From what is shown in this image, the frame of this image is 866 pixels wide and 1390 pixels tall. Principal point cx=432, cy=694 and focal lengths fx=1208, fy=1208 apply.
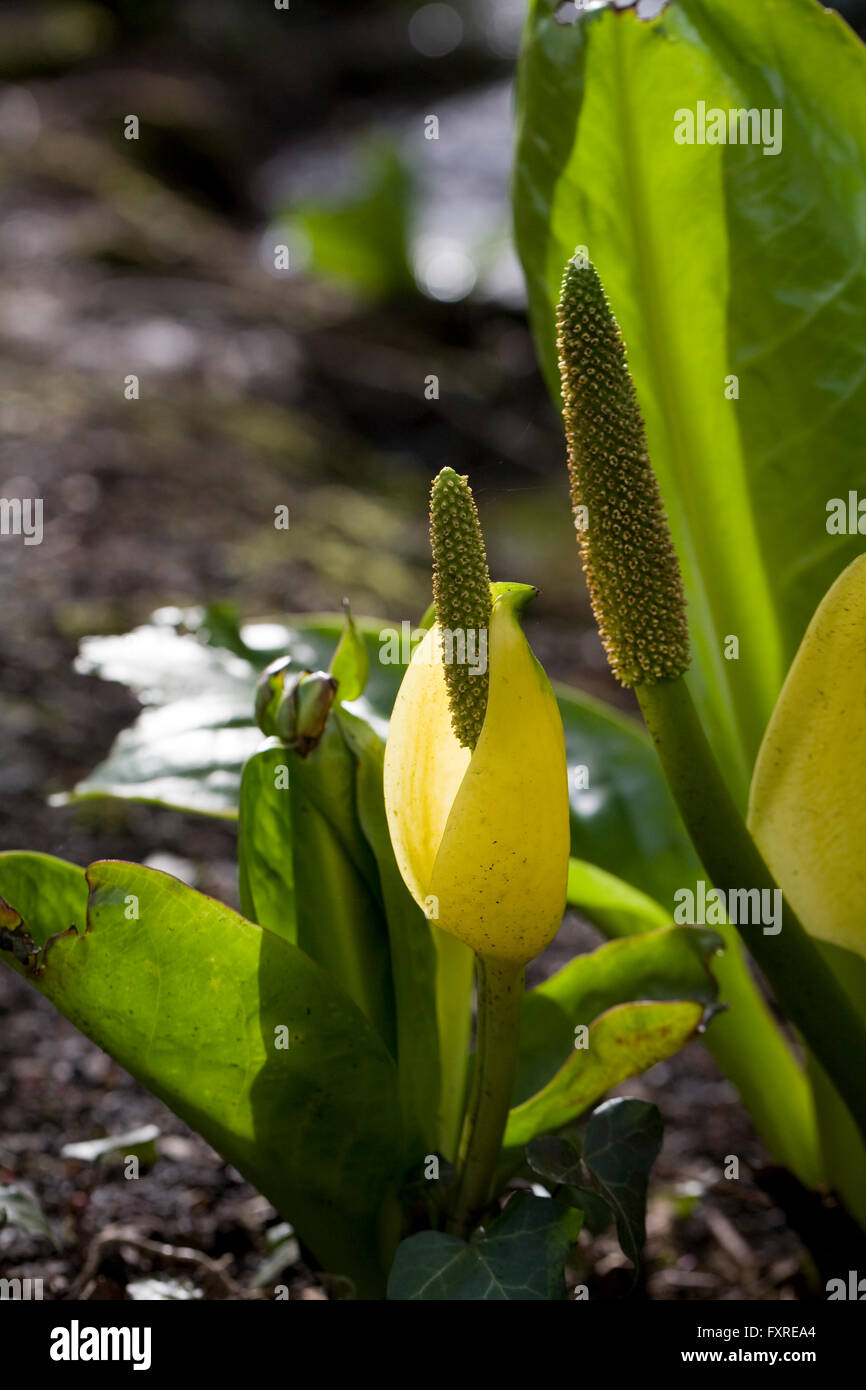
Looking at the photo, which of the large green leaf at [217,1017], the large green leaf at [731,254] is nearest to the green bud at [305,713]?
the large green leaf at [217,1017]

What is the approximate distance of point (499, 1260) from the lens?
0.77 metres

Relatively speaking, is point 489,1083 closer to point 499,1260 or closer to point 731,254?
point 499,1260

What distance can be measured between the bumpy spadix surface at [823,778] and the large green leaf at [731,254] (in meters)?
0.24

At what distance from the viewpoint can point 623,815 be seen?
1.17 m

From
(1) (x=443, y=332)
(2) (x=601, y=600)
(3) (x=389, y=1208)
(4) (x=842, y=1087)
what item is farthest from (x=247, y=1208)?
(1) (x=443, y=332)

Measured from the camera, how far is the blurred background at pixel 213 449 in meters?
1.25

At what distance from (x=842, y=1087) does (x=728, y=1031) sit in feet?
0.70

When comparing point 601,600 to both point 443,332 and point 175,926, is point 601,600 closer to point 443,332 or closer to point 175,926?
point 175,926

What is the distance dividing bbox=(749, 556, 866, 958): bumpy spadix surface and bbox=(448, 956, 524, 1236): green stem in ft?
0.74

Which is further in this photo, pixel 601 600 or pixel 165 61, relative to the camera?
pixel 165 61

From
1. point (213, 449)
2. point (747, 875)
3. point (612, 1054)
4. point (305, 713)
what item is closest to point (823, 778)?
point (747, 875)

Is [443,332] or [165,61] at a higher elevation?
[165,61]

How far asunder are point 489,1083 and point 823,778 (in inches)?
12.1

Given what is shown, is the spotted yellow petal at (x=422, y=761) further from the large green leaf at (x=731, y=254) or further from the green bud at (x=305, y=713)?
the large green leaf at (x=731, y=254)
